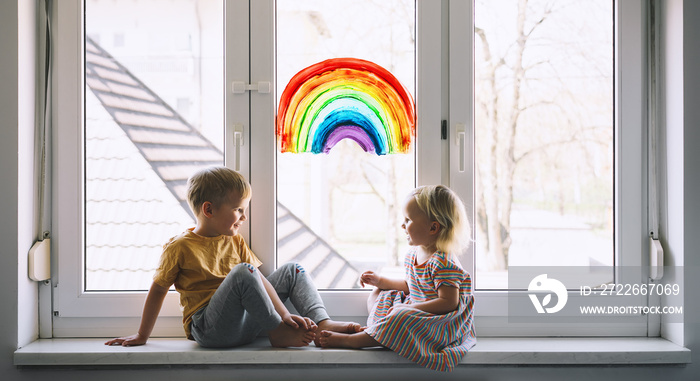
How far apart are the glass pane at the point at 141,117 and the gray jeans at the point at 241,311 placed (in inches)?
13.1

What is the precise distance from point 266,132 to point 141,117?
1.31 feet

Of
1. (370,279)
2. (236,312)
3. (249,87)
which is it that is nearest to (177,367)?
(236,312)

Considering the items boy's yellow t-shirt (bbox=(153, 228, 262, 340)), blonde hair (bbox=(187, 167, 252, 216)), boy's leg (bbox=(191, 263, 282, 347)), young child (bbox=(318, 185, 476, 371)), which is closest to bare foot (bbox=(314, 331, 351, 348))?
young child (bbox=(318, 185, 476, 371))

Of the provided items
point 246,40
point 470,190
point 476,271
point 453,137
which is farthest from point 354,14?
point 476,271

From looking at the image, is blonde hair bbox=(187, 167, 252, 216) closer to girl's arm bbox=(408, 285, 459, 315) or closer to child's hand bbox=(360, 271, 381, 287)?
child's hand bbox=(360, 271, 381, 287)

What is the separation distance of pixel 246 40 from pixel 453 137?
0.71 meters

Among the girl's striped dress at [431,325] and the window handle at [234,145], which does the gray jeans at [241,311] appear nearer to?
the girl's striped dress at [431,325]

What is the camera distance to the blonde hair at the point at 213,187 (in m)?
1.63

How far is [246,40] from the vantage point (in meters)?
1.75

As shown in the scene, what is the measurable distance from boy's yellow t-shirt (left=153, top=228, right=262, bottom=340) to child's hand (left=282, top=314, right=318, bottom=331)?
0.73ft

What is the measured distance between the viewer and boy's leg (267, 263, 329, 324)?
1689 mm

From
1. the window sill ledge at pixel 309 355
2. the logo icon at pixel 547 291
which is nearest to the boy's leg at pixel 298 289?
the window sill ledge at pixel 309 355

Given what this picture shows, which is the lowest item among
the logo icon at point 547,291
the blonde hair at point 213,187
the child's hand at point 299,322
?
the child's hand at point 299,322

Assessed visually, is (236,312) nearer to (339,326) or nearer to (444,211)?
(339,326)
